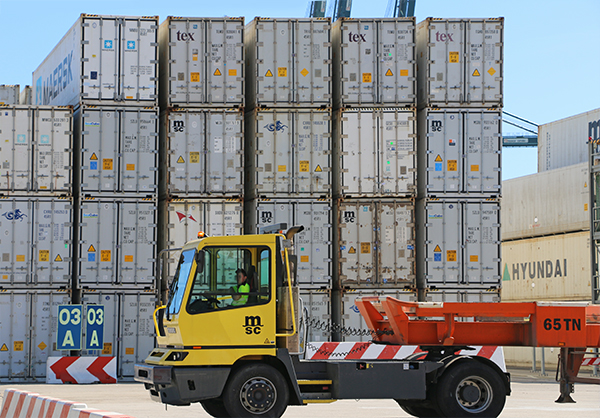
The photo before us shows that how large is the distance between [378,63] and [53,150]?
27.1 ft

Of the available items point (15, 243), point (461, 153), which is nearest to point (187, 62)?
point (15, 243)

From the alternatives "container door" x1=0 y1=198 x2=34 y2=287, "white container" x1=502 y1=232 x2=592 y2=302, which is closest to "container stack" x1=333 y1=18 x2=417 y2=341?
"container door" x1=0 y1=198 x2=34 y2=287

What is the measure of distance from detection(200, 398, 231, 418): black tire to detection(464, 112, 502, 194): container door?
1058cm

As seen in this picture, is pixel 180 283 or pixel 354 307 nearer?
pixel 180 283

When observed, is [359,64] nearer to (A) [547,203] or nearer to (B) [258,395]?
(B) [258,395]

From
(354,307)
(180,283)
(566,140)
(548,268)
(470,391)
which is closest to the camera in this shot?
(180,283)

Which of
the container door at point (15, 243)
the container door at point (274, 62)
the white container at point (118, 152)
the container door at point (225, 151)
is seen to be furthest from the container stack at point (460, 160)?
the container door at point (15, 243)

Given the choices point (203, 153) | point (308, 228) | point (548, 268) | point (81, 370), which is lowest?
point (81, 370)

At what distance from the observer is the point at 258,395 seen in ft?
36.2

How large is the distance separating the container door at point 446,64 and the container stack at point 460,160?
25 mm

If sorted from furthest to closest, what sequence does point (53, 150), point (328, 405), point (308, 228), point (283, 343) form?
1. point (53, 150)
2. point (308, 228)
3. point (328, 405)
4. point (283, 343)

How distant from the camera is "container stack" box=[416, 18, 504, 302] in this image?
797 inches

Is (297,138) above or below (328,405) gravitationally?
above

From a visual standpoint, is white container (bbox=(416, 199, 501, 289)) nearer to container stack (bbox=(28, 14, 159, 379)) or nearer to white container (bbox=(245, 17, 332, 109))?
white container (bbox=(245, 17, 332, 109))
